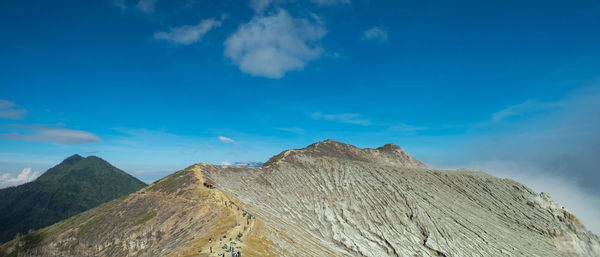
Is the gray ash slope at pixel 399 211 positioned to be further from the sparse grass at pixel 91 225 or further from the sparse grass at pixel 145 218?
the sparse grass at pixel 91 225

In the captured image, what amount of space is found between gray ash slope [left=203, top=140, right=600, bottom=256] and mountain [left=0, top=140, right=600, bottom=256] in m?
0.35

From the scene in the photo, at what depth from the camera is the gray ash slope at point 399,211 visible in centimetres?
6022

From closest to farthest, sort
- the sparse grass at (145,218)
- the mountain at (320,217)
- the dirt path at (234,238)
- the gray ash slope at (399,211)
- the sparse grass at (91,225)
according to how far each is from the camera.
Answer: the dirt path at (234,238), the mountain at (320,217), the sparse grass at (145,218), the sparse grass at (91,225), the gray ash slope at (399,211)

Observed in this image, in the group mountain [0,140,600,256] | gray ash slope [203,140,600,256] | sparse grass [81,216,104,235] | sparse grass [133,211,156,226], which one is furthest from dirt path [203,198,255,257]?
sparse grass [81,216,104,235]

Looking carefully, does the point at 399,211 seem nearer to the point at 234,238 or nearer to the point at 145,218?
the point at 234,238

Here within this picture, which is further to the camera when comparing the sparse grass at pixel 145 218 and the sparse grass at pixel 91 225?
the sparse grass at pixel 91 225

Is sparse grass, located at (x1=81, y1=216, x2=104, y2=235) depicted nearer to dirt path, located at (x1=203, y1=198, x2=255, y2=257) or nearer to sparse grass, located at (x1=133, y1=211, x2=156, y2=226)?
sparse grass, located at (x1=133, y1=211, x2=156, y2=226)

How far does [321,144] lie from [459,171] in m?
59.5

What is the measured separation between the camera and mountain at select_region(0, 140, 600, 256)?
44188mm

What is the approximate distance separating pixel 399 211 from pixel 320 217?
76.0 feet

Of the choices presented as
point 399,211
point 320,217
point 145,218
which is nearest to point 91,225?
point 145,218

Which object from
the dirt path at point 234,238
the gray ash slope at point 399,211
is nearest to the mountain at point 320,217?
the dirt path at point 234,238

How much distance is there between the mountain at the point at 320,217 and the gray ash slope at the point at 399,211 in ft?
1.14

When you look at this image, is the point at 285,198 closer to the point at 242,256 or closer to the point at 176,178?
the point at 176,178
